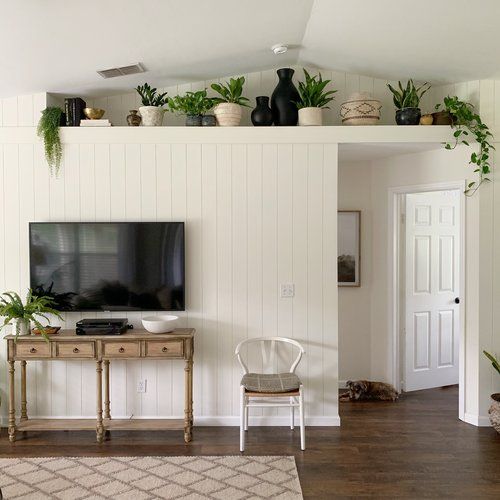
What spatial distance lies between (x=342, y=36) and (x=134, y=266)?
2.34 metres

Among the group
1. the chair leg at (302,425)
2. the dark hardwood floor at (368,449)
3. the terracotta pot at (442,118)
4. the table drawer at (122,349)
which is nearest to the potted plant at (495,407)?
the dark hardwood floor at (368,449)

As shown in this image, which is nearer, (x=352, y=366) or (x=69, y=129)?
(x=69, y=129)

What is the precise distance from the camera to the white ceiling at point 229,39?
3.13 meters

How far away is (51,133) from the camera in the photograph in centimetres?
412

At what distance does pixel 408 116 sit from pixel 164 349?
265cm

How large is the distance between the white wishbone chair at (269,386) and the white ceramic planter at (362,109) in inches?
72.6

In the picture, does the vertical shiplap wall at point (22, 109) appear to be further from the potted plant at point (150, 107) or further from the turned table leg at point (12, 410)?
the turned table leg at point (12, 410)

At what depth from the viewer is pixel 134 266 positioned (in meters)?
4.15

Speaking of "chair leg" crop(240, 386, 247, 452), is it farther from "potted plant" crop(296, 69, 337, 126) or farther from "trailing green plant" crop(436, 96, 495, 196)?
"trailing green plant" crop(436, 96, 495, 196)

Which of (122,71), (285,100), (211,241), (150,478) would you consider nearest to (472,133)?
(285,100)

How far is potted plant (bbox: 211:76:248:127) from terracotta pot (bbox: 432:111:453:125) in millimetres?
1553

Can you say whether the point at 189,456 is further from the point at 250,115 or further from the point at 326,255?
the point at 250,115

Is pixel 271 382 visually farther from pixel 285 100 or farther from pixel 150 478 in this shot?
pixel 285 100

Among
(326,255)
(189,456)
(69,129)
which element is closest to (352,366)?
(326,255)
